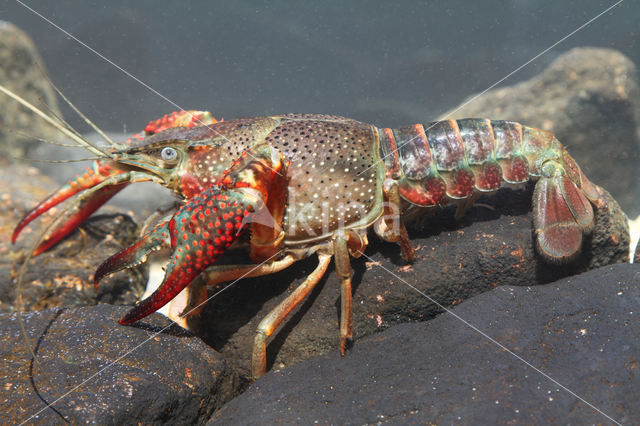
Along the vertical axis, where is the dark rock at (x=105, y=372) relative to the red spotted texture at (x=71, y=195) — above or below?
below

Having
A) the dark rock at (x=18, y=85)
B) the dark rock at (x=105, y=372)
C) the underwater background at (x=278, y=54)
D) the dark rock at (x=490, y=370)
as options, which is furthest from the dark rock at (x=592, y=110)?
the dark rock at (x=18, y=85)

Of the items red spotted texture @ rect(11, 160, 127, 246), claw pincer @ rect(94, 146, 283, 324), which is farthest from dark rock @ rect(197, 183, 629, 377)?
red spotted texture @ rect(11, 160, 127, 246)

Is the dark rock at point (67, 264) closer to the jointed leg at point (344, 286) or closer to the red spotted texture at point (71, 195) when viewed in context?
the red spotted texture at point (71, 195)

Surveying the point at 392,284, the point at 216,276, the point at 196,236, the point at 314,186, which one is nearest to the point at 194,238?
the point at 196,236

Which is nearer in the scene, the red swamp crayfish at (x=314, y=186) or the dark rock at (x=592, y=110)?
the red swamp crayfish at (x=314, y=186)

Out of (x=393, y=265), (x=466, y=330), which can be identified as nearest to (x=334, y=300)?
(x=393, y=265)

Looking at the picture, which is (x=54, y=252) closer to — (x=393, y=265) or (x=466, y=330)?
(x=393, y=265)
